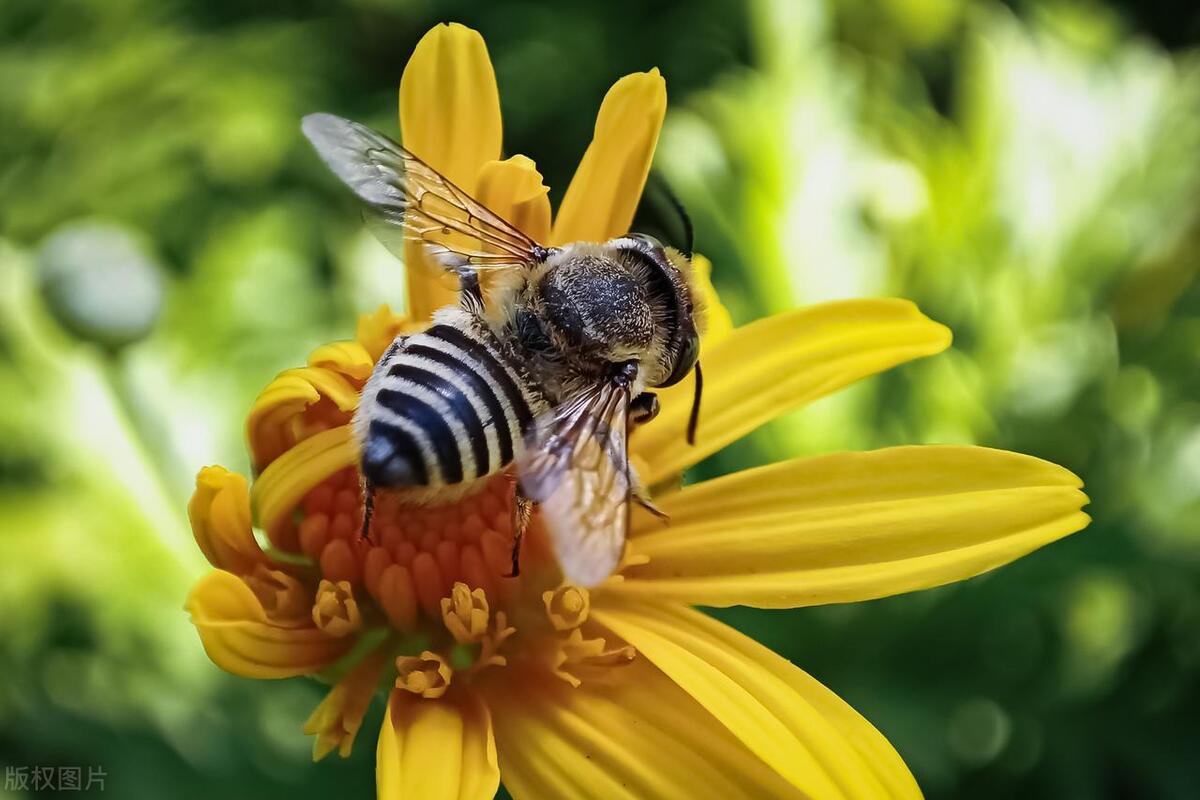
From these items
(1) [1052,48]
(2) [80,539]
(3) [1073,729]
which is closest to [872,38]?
(1) [1052,48]

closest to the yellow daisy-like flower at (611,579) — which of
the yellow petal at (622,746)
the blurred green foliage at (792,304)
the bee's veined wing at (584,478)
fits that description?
the yellow petal at (622,746)

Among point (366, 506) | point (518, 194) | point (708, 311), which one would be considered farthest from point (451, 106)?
point (366, 506)

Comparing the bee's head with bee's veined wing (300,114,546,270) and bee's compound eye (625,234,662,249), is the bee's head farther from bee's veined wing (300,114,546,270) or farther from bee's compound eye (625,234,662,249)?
bee's veined wing (300,114,546,270)

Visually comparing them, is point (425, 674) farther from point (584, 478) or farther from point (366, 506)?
point (584, 478)

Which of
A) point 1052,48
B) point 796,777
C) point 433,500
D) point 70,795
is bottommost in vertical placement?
point 70,795

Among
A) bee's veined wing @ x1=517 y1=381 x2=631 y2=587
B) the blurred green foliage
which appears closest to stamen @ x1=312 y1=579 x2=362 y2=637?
bee's veined wing @ x1=517 y1=381 x2=631 y2=587

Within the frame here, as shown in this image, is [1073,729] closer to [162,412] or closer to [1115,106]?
[1115,106]
